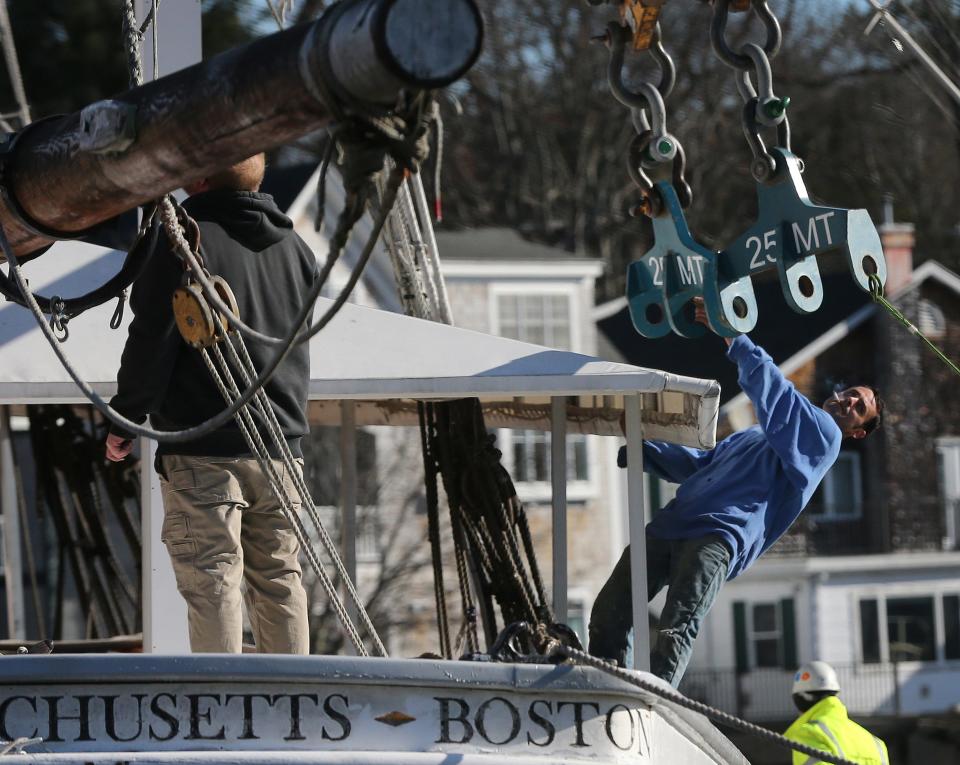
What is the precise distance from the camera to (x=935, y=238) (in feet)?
135

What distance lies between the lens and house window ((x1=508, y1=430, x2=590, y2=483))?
32.0 metres

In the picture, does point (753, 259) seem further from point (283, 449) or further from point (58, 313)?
point (58, 313)

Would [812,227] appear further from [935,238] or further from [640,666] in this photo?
[935,238]

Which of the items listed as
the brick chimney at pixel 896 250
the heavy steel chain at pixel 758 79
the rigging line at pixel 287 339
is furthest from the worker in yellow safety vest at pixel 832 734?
the brick chimney at pixel 896 250

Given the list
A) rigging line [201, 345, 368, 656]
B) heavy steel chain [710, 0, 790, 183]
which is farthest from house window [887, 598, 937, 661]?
rigging line [201, 345, 368, 656]

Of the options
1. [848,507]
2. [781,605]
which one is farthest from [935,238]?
[781,605]

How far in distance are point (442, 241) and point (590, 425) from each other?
22911 millimetres

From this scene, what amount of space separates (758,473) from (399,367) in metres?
1.40

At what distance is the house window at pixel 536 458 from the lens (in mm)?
32000

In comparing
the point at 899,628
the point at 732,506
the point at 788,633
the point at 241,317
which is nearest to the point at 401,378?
the point at 241,317

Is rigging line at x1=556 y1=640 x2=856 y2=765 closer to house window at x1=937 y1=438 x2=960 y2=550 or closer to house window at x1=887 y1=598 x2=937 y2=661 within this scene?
house window at x1=887 y1=598 x2=937 y2=661

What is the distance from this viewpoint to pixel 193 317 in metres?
5.73

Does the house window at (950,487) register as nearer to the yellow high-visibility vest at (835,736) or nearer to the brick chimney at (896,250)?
the brick chimney at (896,250)

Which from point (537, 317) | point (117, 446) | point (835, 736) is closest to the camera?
point (117, 446)
